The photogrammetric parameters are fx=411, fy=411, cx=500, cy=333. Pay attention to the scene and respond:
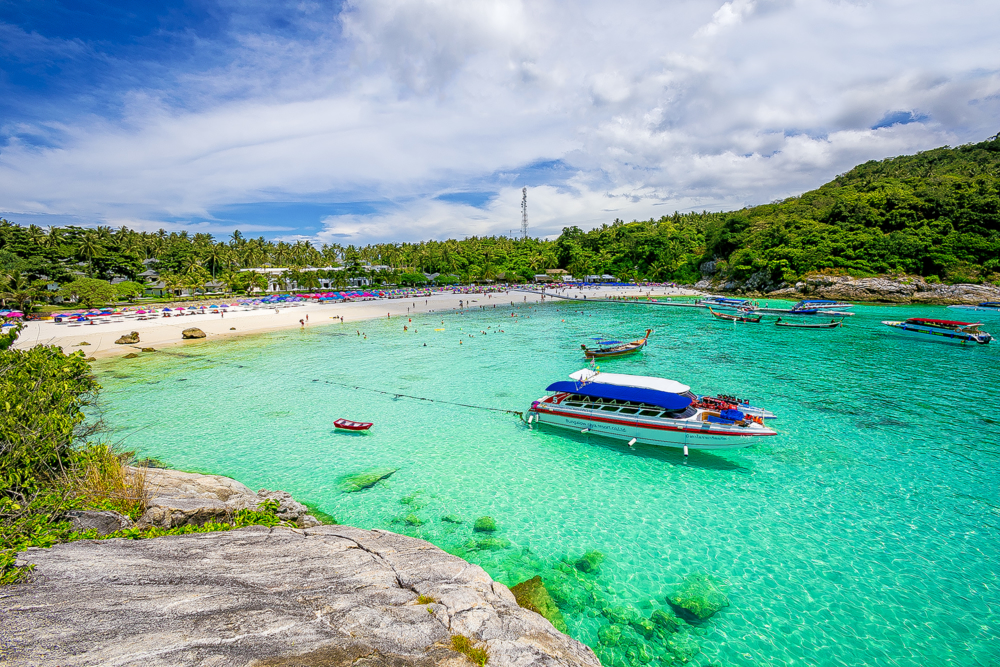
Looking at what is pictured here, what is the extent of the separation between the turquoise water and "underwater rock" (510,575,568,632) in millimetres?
328

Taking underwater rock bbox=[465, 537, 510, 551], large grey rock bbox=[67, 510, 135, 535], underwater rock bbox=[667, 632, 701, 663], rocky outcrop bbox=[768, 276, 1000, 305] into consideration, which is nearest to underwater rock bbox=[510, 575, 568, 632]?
underwater rock bbox=[465, 537, 510, 551]

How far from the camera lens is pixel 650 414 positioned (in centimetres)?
2066

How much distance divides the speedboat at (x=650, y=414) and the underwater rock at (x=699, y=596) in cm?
785

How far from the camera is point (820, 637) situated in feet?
34.4

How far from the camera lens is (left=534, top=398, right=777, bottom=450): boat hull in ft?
61.1

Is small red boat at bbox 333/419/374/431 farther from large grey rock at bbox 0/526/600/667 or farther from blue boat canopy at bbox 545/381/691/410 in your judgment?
large grey rock at bbox 0/526/600/667

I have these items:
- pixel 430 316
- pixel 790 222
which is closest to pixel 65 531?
pixel 430 316

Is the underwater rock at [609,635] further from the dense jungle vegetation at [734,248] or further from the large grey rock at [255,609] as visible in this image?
the dense jungle vegetation at [734,248]

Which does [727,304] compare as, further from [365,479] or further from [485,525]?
[365,479]

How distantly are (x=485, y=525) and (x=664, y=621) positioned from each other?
20.9 ft

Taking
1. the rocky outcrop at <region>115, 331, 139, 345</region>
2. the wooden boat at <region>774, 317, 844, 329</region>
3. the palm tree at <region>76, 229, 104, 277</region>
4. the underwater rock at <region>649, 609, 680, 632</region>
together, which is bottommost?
the underwater rock at <region>649, 609, 680, 632</region>

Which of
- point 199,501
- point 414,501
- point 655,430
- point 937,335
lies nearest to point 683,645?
point 414,501

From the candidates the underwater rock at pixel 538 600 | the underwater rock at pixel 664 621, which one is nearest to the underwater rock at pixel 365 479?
the underwater rock at pixel 538 600

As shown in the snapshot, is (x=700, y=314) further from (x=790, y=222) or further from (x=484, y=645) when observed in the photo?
(x=484, y=645)
